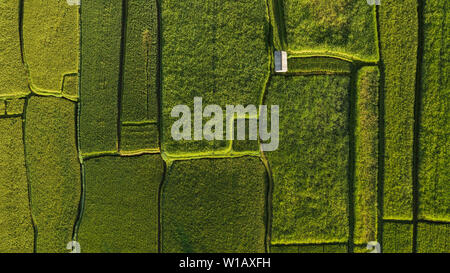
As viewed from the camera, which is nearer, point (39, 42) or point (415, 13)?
point (415, 13)

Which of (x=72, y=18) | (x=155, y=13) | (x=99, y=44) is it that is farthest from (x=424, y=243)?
(x=72, y=18)

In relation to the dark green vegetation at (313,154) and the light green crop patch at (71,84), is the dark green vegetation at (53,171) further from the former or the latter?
the dark green vegetation at (313,154)

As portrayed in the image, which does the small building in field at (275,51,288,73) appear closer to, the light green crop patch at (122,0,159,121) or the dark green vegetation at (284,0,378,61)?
the dark green vegetation at (284,0,378,61)

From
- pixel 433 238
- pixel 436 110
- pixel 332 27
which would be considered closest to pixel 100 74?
pixel 332 27

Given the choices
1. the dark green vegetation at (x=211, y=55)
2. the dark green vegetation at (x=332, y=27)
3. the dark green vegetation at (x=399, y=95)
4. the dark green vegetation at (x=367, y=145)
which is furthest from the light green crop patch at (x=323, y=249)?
the dark green vegetation at (x=332, y=27)

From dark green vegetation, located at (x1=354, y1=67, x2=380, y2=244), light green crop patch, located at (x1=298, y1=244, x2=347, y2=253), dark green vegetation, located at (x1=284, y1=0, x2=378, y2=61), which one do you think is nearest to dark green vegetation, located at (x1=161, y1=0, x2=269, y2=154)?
dark green vegetation, located at (x1=284, y1=0, x2=378, y2=61)

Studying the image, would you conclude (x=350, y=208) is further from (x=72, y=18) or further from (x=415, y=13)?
(x=72, y=18)

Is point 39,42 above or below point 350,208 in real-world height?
above
